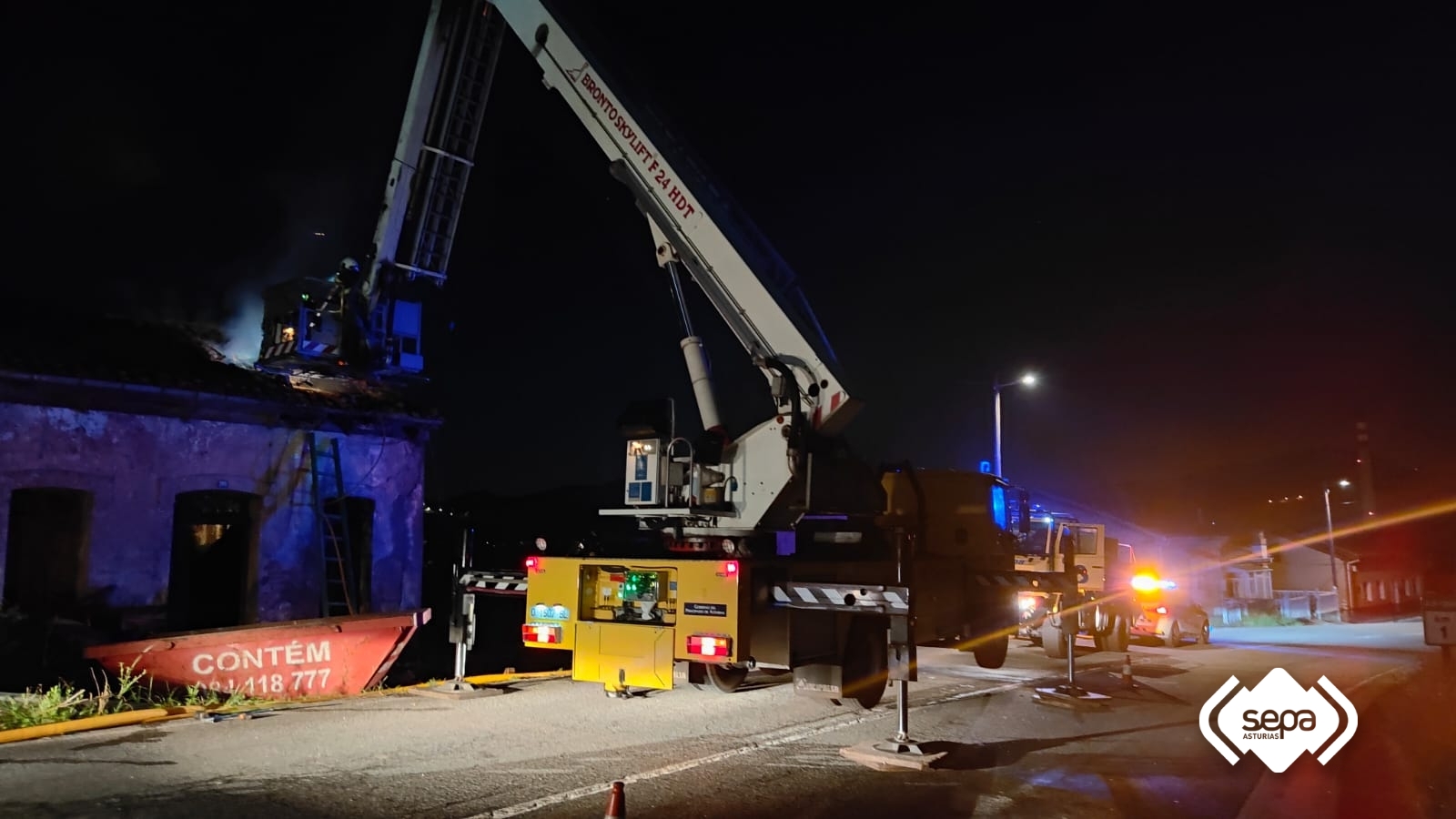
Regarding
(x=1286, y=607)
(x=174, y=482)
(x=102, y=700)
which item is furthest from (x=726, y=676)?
(x=1286, y=607)

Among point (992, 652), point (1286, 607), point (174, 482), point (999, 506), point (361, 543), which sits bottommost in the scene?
point (992, 652)

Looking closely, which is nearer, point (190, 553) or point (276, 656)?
point (276, 656)

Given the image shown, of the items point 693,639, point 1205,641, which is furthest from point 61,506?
point 1205,641

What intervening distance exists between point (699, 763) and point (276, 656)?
238 inches

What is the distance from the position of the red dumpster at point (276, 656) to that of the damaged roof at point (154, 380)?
534 cm

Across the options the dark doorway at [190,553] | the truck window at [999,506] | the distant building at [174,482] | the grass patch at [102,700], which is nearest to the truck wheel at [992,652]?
Answer: the truck window at [999,506]

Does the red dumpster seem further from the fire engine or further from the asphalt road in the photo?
the fire engine

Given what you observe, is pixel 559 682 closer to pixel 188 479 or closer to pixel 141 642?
pixel 141 642

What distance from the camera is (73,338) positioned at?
1529 centimetres

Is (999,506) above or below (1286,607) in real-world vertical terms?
above

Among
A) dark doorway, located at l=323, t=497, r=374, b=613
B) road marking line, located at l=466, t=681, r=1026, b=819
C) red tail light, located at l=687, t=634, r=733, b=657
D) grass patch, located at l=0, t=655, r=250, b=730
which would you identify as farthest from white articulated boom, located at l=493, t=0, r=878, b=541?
dark doorway, located at l=323, t=497, r=374, b=613

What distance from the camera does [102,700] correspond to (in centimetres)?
890

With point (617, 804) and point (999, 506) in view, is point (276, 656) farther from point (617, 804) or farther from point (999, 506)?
point (999, 506)

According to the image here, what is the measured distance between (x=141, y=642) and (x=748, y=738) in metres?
6.71
